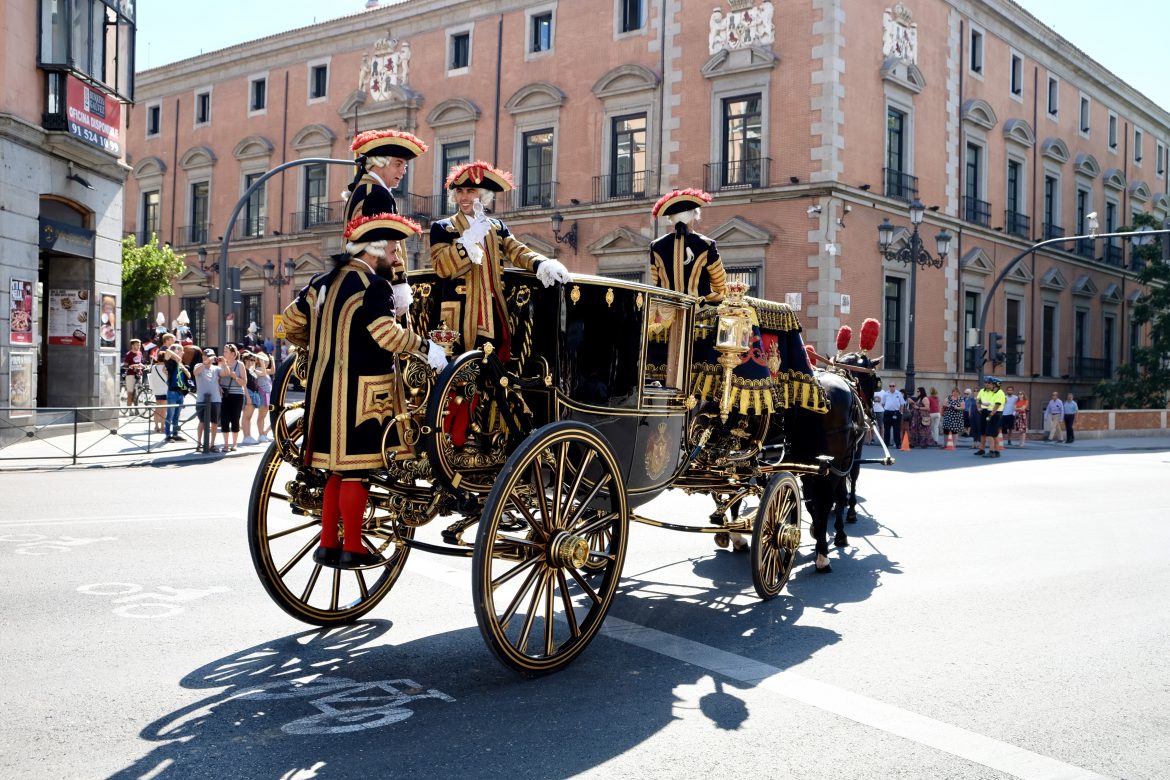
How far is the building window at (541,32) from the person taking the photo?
107 ft

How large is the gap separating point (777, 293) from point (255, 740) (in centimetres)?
2527

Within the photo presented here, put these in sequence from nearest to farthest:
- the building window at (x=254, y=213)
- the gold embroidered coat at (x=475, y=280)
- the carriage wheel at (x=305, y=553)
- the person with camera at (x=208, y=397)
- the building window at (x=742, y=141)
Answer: the carriage wheel at (x=305, y=553) < the gold embroidered coat at (x=475, y=280) < the person with camera at (x=208, y=397) < the building window at (x=742, y=141) < the building window at (x=254, y=213)

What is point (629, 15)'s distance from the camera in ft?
102

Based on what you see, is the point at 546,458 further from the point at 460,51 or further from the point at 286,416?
the point at 460,51

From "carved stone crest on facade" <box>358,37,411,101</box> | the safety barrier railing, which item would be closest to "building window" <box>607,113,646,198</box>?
"carved stone crest on facade" <box>358,37,411,101</box>

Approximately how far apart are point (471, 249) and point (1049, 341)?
3750cm

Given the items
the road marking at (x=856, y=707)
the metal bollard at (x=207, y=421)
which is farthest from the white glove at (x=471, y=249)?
the metal bollard at (x=207, y=421)

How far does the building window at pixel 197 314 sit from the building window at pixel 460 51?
48.0ft

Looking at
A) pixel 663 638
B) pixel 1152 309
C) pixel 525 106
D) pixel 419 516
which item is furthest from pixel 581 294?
pixel 1152 309

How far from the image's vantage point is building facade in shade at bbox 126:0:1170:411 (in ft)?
92.3

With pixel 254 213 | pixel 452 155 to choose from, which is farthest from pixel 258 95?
pixel 452 155

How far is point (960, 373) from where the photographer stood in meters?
32.1

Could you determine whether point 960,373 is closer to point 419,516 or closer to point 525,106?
point 525,106

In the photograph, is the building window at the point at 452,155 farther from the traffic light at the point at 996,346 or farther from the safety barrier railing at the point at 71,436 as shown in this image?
the safety barrier railing at the point at 71,436
